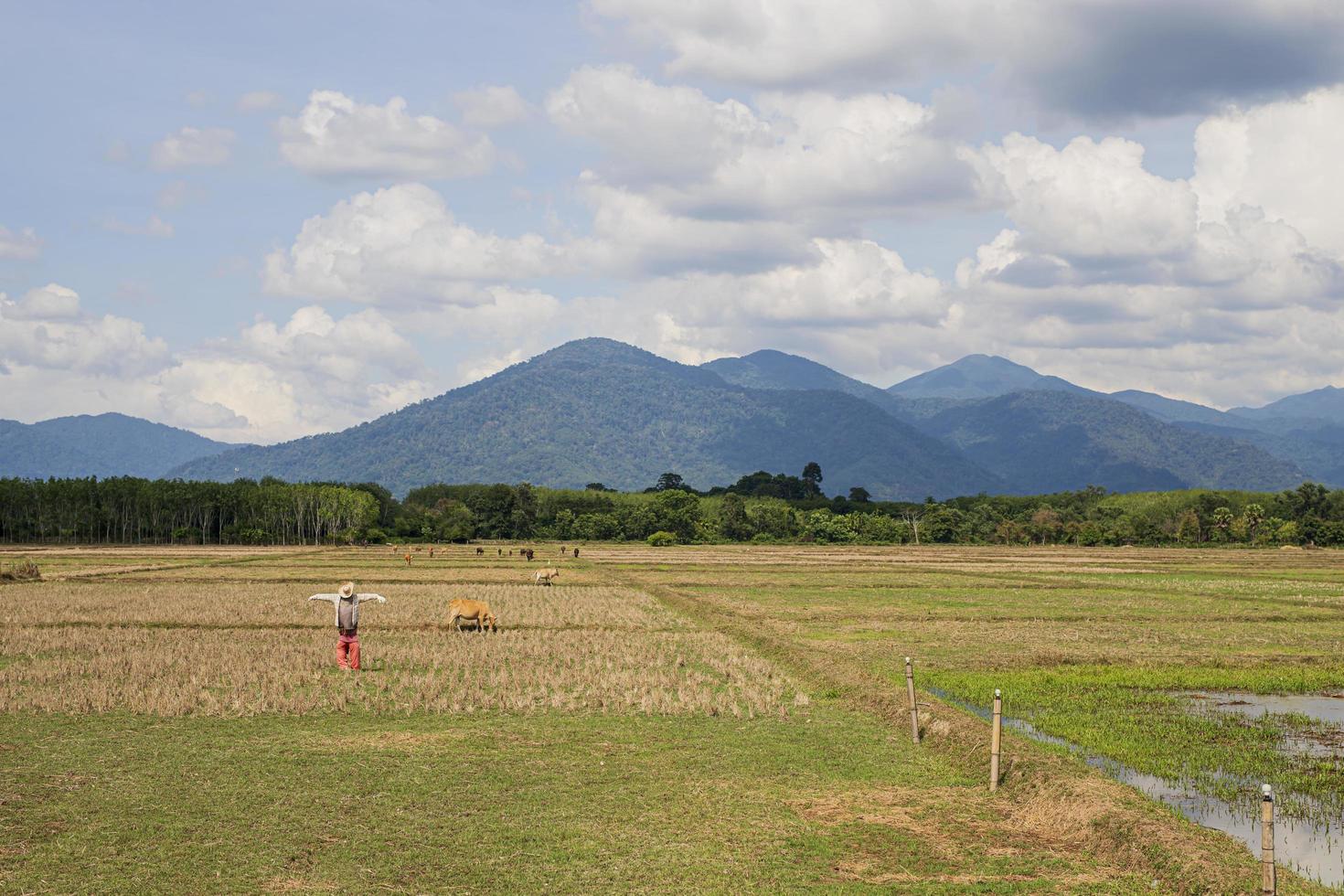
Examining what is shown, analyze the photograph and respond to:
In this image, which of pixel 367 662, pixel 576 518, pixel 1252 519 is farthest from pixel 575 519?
pixel 367 662

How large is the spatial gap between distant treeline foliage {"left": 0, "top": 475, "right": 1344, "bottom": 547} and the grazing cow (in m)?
92.5

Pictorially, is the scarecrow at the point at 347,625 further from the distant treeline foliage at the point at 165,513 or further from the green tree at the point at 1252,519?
the green tree at the point at 1252,519

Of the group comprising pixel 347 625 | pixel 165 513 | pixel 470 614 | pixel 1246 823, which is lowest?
pixel 1246 823

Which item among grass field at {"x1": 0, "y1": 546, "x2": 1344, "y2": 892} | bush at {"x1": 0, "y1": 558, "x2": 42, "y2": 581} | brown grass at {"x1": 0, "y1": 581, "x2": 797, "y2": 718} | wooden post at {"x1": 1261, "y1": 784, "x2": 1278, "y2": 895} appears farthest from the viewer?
bush at {"x1": 0, "y1": 558, "x2": 42, "y2": 581}

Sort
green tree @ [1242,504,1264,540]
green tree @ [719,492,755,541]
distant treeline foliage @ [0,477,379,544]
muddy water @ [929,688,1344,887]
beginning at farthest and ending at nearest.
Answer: green tree @ [719,492,755,541] → green tree @ [1242,504,1264,540] → distant treeline foliage @ [0,477,379,544] → muddy water @ [929,688,1344,887]

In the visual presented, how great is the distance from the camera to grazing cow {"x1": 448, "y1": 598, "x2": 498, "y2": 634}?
3125 cm

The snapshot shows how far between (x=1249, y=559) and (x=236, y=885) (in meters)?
91.8

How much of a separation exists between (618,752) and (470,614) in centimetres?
1596

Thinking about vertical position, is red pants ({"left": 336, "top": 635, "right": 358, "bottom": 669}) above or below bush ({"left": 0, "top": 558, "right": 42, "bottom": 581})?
above

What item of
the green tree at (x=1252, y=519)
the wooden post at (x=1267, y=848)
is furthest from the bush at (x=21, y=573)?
the green tree at (x=1252, y=519)

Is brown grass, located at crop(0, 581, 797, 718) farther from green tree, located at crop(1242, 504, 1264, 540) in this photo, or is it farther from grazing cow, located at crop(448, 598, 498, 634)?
green tree, located at crop(1242, 504, 1264, 540)

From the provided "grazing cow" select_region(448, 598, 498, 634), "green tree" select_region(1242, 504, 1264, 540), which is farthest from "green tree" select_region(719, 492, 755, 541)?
"grazing cow" select_region(448, 598, 498, 634)

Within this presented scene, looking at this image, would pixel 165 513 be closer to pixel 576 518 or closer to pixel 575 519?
pixel 575 519

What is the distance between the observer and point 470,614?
31281mm
